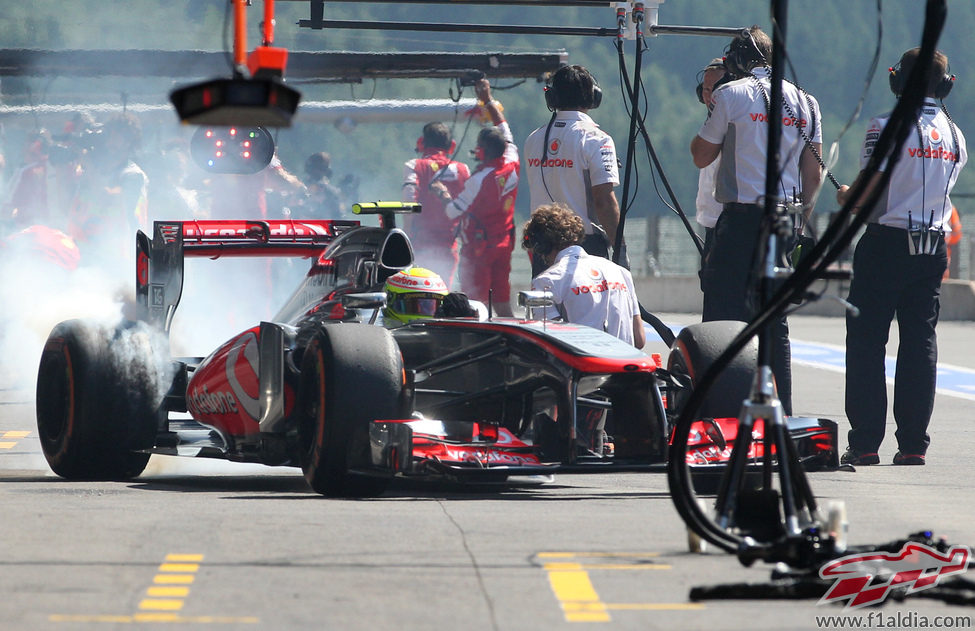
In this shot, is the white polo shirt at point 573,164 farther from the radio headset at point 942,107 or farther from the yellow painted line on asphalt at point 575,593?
the yellow painted line on asphalt at point 575,593

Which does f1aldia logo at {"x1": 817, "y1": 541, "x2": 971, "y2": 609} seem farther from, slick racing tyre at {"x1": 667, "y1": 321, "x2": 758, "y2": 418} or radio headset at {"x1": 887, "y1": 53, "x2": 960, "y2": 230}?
radio headset at {"x1": 887, "y1": 53, "x2": 960, "y2": 230}

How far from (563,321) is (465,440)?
3.86ft

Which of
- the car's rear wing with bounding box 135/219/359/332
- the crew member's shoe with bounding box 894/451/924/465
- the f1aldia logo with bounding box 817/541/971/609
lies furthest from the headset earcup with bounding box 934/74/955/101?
the f1aldia logo with bounding box 817/541/971/609

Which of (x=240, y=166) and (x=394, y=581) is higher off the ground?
(x=240, y=166)

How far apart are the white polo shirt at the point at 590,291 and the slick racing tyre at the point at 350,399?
142 centimetres

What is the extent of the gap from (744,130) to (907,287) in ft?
Answer: 3.56

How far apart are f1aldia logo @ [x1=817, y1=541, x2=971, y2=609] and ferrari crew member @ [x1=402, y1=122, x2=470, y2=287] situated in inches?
350

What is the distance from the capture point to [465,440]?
702 centimetres

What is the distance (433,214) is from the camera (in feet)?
45.8

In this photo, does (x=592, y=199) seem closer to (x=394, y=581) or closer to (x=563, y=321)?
(x=563, y=321)

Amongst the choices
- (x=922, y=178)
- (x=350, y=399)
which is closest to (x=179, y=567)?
(x=350, y=399)

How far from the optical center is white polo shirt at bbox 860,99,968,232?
8523mm

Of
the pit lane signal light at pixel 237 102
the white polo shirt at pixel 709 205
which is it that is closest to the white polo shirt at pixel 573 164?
the white polo shirt at pixel 709 205

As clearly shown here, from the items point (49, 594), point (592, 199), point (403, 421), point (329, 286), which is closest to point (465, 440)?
point (403, 421)
